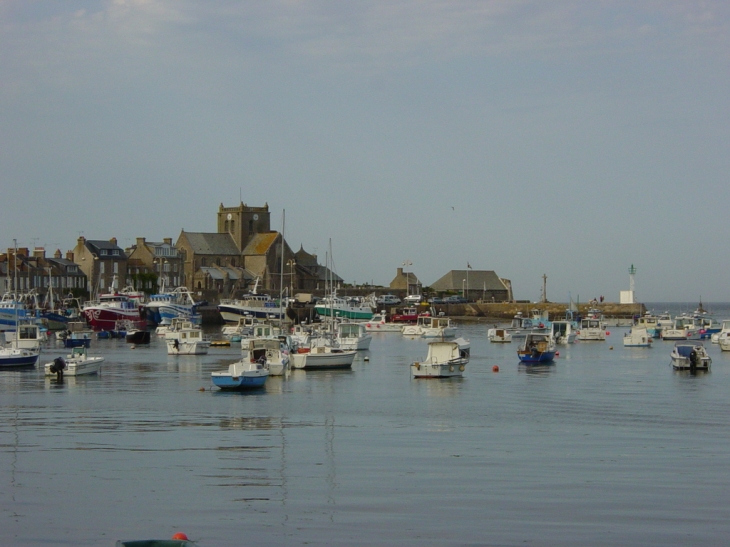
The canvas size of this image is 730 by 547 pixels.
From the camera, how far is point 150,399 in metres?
45.1

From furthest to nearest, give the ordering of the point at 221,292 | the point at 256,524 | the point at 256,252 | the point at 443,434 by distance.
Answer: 1. the point at 256,252
2. the point at 221,292
3. the point at 443,434
4. the point at 256,524

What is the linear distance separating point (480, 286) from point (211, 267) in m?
46.7

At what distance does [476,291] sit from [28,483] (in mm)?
157469

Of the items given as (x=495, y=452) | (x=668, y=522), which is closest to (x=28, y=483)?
(x=495, y=452)

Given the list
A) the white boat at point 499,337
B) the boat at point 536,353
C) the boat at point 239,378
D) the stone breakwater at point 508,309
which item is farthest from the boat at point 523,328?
the boat at point 239,378

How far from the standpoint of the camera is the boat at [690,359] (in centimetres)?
5925

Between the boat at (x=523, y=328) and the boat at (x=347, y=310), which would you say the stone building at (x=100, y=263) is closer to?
the boat at (x=347, y=310)

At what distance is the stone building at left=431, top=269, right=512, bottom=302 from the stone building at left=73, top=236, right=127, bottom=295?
2290 inches

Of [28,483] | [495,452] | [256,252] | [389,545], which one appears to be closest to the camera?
[389,545]

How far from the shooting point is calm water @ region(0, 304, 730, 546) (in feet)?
68.1

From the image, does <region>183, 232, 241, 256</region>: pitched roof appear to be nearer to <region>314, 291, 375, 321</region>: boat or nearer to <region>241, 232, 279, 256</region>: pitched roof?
→ <region>241, 232, 279, 256</region>: pitched roof

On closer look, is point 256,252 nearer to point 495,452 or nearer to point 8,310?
point 8,310

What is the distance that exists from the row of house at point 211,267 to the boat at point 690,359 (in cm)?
9372

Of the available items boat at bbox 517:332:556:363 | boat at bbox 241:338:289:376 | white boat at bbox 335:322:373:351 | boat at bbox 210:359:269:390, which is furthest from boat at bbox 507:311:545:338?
boat at bbox 210:359:269:390
